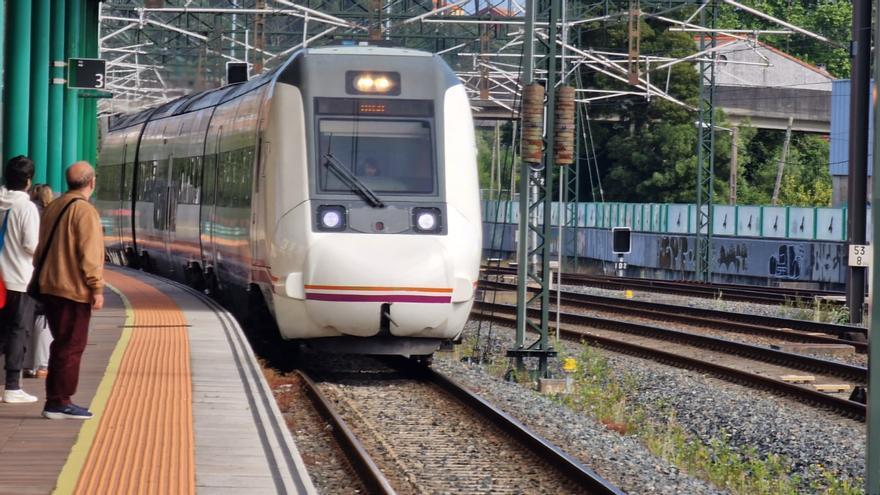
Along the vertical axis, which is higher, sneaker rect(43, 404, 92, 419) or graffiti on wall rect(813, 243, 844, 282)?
graffiti on wall rect(813, 243, 844, 282)

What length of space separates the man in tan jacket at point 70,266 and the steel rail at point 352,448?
208cm

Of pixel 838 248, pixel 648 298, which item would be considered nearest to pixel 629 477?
pixel 648 298

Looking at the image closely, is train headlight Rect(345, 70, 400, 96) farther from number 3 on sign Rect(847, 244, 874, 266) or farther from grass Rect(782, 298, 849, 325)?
grass Rect(782, 298, 849, 325)

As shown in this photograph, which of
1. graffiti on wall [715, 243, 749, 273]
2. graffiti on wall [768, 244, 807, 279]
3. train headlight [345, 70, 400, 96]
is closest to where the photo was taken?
train headlight [345, 70, 400, 96]

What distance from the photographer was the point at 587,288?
119 ft

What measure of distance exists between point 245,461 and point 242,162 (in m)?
9.22

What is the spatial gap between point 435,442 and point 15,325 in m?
3.52

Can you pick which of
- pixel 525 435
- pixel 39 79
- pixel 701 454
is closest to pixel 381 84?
pixel 525 435

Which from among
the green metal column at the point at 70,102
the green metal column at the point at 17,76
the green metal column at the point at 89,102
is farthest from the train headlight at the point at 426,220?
the green metal column at the point at 89,102

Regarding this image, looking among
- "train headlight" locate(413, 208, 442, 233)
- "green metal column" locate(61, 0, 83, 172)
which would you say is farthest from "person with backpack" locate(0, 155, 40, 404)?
"green metal column" locate(61, 0, 83, 172)

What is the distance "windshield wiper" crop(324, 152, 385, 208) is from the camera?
1491 centimetres

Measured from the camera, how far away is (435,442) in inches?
481

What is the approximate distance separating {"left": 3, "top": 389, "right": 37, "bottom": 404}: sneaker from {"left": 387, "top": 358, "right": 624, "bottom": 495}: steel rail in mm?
3718

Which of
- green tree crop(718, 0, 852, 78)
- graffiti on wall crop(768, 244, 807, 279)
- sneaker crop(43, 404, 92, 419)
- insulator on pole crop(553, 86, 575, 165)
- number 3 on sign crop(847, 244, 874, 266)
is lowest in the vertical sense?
sneaker crop(43, 404, 92, 419)
